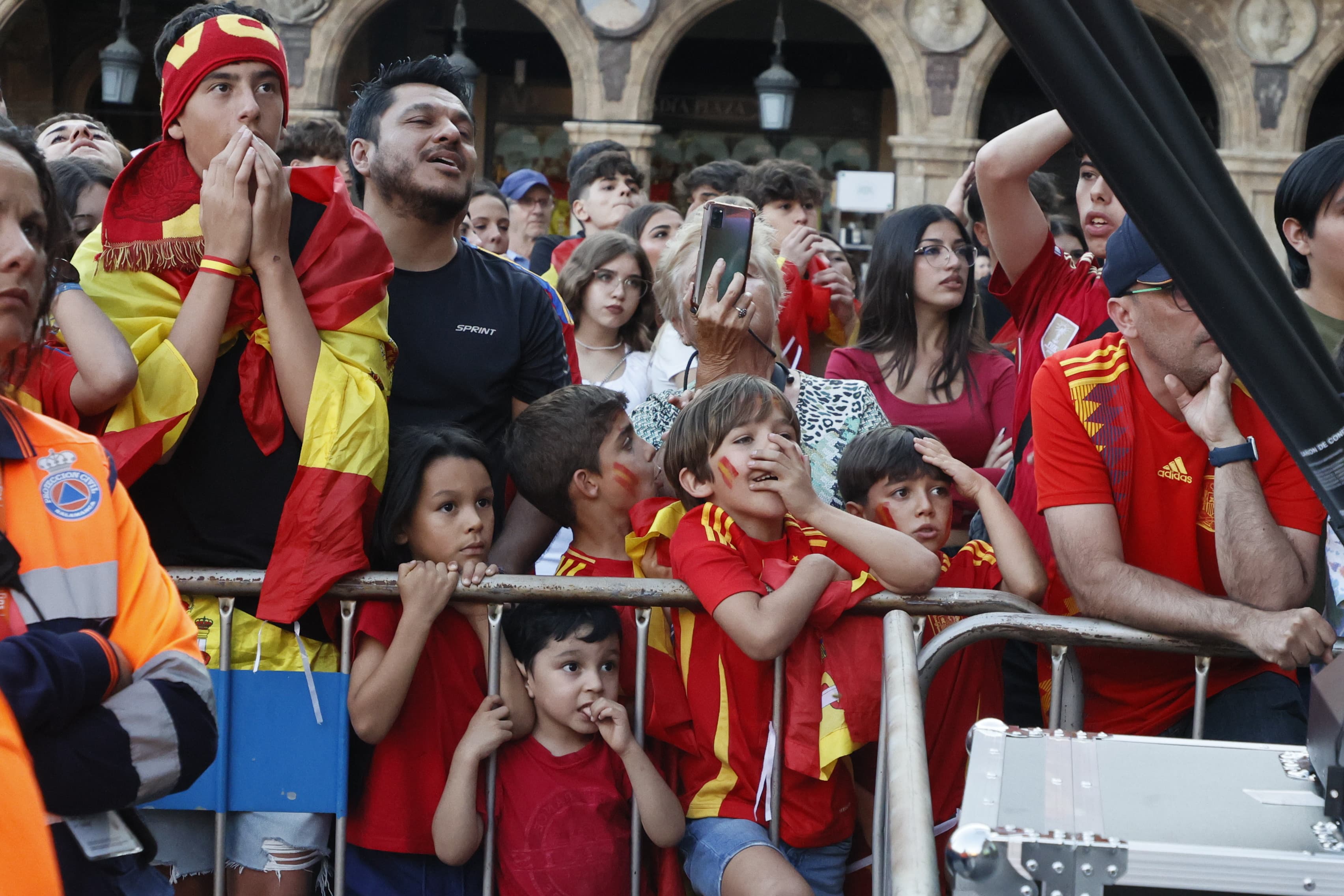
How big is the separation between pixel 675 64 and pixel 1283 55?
673 cm

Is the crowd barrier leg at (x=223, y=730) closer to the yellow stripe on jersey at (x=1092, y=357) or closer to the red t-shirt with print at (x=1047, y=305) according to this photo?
the yellow stripe on jersey at (x=1092, y=357)

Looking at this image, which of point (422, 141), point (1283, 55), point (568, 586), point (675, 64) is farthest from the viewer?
point (675, 64)

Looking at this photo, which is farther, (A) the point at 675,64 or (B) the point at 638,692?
(A) the point at 675,64

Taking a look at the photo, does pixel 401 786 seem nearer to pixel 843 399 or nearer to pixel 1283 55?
pixel 843 399

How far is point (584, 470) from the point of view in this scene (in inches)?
128

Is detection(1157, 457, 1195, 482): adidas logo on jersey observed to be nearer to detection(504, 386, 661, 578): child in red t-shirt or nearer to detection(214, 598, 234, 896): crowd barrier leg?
detection(504, 386, 661, 578): child in red t-shirt

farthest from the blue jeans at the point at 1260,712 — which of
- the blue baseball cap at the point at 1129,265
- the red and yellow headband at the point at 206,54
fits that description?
the red and yellow headband at the point at 206,54

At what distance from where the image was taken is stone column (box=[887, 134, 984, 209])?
45.8 ft

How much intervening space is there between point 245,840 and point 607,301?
269 cm

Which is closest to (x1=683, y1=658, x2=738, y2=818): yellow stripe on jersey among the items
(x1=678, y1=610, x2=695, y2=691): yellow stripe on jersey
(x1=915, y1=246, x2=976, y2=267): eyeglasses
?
(x1=678, y1=610, x2=695, y2=691): yellow stripe on jersey

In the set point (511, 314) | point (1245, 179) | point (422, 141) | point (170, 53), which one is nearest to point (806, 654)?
point (511, 314)

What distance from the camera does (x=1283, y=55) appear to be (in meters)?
13.6

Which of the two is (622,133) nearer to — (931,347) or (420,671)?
(931,347)

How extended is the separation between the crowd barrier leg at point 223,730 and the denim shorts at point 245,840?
0.10 feet
